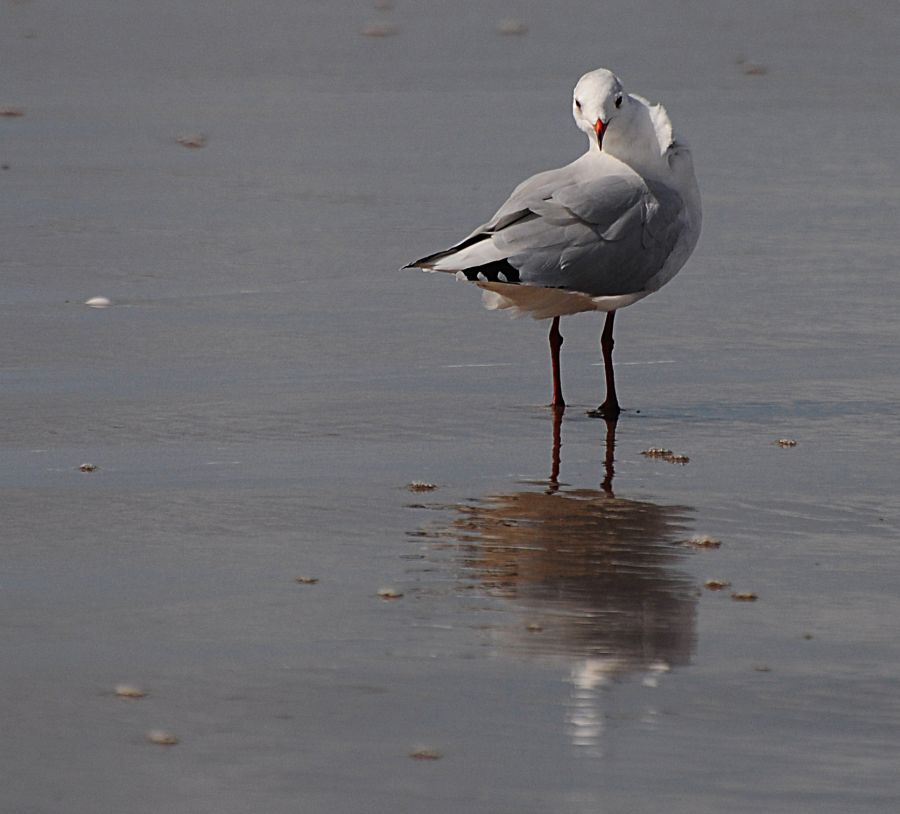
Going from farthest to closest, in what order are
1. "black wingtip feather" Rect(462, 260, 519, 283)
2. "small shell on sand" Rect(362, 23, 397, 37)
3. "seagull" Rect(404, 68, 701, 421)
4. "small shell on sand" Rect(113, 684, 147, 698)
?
"small shell on sand" Rect(362, 23, 397, 37), "seagull" Rect(404, 68, 701, 421), "black wingtip feather" Rect(462, 260, 519, 283), "small shell on sand" Rect(113, 684, 147, 698)

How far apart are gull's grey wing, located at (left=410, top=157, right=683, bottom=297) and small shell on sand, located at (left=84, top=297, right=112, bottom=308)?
2.17m

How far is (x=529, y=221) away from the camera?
728cm

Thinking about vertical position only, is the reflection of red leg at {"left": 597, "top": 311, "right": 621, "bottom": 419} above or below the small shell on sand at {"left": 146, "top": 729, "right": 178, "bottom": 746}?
above

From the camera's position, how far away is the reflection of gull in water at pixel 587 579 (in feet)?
15.2

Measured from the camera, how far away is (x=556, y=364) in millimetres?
7453

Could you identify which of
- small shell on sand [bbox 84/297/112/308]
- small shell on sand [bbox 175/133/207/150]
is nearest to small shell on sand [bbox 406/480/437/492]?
small shell on sand [bbox 84/297/112/308]

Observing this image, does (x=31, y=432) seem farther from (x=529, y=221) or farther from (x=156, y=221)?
(x=156, y=221)

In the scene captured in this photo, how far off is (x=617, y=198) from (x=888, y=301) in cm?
182

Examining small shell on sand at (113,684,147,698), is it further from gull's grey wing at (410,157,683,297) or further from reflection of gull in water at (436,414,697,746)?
gull's grey wing at (410,157,683,297)

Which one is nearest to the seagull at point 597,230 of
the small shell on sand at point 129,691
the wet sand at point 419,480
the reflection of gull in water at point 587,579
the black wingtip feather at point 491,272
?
the black wingtip feather at point 491,272

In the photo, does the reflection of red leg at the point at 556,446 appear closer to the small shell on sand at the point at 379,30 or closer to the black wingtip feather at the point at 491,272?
the black wingtip feather at the point at 491,272

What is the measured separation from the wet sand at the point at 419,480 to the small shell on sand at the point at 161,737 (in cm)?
2

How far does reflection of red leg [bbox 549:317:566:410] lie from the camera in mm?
7348

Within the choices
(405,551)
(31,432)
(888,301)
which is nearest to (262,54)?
(888,301)
